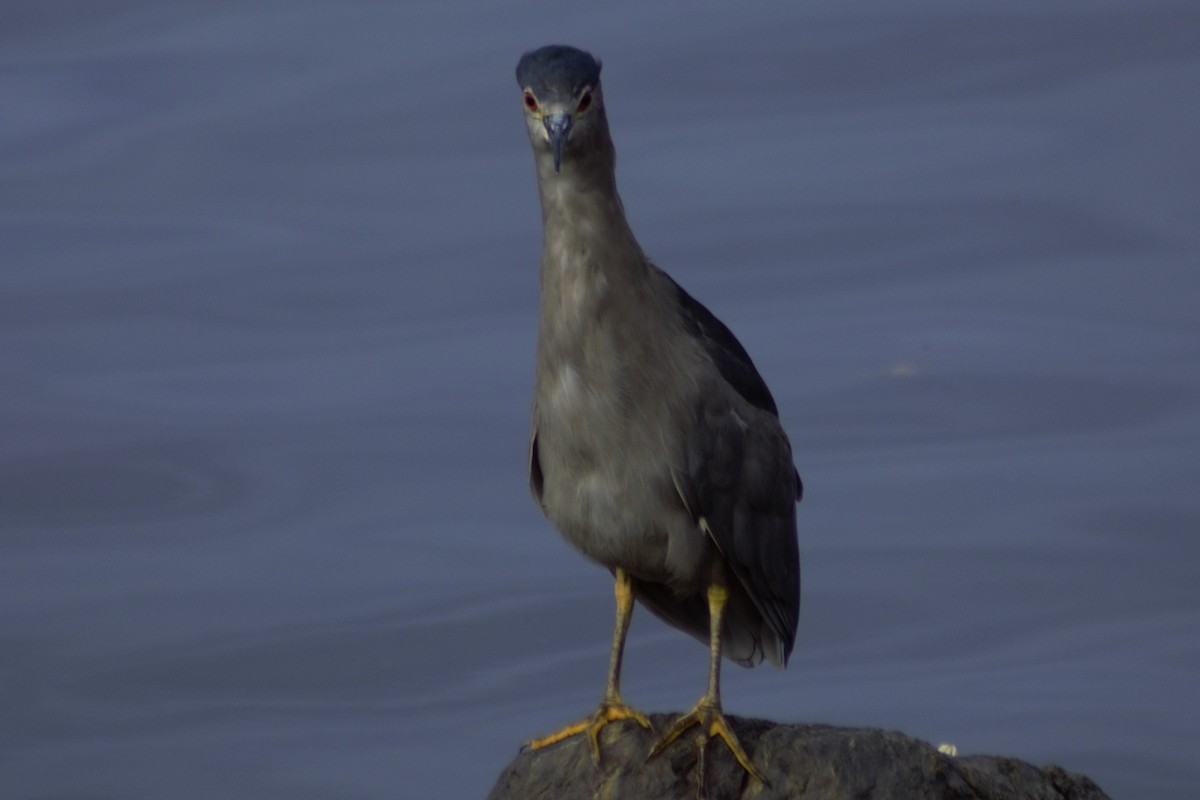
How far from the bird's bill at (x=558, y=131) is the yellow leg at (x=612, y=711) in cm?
141

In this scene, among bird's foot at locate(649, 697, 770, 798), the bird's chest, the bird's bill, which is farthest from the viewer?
the bird's chest

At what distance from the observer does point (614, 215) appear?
5371 millimetres

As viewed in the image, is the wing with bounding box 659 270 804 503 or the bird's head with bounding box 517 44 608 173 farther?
the wing with bounding box 659 270 804 503

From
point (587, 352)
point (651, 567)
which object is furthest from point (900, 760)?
point (587, 352)

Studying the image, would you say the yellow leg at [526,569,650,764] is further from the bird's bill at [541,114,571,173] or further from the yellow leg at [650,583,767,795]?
the bird's bill at [541,114,571,173]

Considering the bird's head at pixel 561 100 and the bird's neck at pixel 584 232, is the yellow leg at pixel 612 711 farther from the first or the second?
the bird's head at pixel 561 100

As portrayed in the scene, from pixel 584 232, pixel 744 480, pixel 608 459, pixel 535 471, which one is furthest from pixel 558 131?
pixel 744 480

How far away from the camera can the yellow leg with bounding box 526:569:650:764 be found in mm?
5477

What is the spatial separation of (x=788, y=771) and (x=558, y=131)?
1.87m

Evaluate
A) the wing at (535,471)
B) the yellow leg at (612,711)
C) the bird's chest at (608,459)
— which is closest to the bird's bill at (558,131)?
the bird's chest at (608,459)

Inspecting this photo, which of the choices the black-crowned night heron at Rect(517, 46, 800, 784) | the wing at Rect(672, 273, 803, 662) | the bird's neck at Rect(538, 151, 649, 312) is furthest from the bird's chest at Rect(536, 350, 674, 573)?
the bird's neck at Rect(538, 151, 649, 312)

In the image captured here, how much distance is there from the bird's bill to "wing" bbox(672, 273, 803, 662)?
0.86 metres

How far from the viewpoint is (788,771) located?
17.0 ft

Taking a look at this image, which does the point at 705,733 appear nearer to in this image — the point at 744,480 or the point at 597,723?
the point at 597,723
